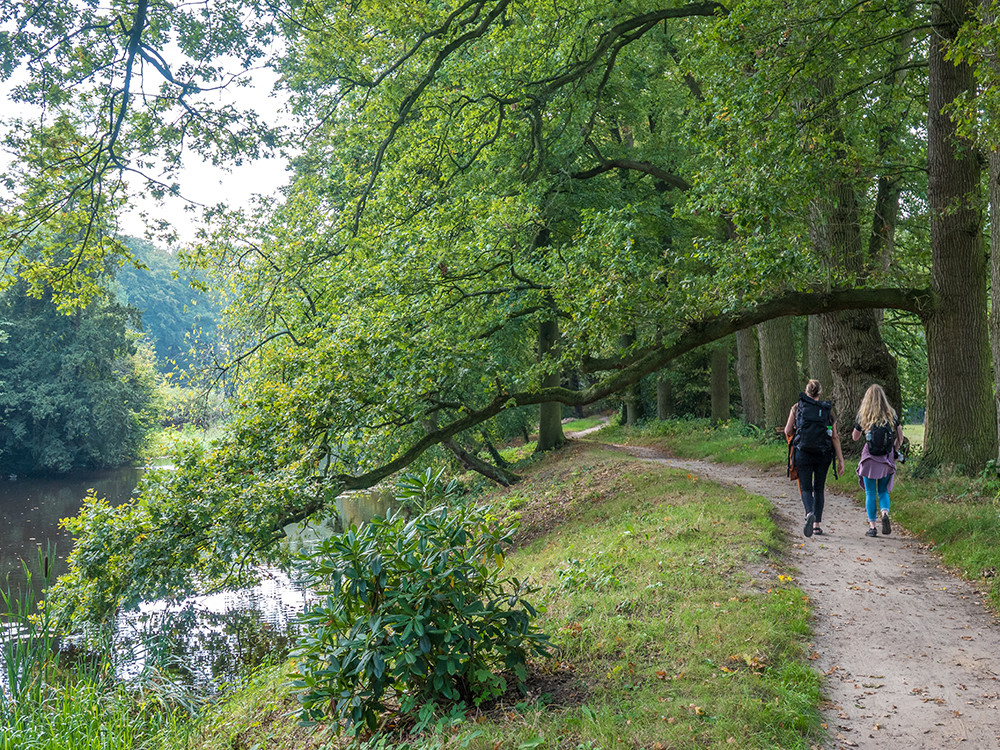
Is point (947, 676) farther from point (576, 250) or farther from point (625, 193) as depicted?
point (625, 193)

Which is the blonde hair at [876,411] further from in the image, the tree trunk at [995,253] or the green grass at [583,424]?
the green grass at [583,424]

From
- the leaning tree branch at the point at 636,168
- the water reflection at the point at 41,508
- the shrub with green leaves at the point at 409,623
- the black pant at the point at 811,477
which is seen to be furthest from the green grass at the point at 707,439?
the water reflection at the point at 41,508

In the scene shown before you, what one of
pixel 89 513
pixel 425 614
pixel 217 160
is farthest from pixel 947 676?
pixel 89 513

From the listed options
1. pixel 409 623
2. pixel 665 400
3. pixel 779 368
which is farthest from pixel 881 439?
pixel 665 400

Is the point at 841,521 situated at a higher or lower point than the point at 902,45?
lower

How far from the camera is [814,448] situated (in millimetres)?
9117

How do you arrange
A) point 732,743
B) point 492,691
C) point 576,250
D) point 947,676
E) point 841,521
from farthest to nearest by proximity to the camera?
1. point 576,250
2. point 841,521
3. point 947,676
4. point 492,691
5. point 732,743

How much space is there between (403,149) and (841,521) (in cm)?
995

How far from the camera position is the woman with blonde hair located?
357 inches

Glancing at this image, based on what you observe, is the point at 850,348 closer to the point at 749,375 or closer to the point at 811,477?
the point at 811,477

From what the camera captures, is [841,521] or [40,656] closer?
[40,656]

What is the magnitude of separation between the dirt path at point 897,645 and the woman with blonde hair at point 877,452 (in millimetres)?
358

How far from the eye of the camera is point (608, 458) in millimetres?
17422

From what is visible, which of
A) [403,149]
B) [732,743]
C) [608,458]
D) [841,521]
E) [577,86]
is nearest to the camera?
[732,743]
